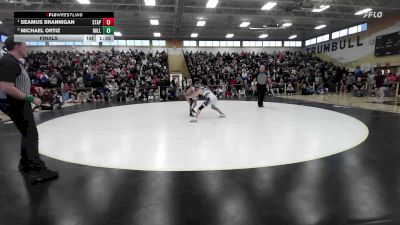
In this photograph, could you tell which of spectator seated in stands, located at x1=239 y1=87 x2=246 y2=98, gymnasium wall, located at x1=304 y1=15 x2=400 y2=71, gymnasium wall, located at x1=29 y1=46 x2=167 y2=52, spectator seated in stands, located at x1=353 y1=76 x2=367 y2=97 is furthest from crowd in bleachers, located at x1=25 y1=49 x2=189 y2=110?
gymnasium wall, located at x1=304 y1=15 x2=400 y2=71

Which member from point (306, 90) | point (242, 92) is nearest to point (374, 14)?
point (306, 90)

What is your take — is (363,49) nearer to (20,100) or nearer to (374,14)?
(374,14)

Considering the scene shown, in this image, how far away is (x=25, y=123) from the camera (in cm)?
277

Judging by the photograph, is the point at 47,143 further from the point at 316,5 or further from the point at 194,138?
the point at 316,5

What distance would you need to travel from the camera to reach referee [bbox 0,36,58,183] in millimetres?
2514

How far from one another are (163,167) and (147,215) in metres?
1.18

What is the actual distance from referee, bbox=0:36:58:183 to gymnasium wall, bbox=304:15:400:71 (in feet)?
64.2

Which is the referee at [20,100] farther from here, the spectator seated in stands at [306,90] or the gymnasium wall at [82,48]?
the gymnasium wall at [82,48]

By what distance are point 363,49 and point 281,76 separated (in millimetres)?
6831

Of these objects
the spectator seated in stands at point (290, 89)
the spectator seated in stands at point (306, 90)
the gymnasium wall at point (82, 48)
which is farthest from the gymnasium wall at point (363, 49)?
the gymnasium wall at point (82, 48)
